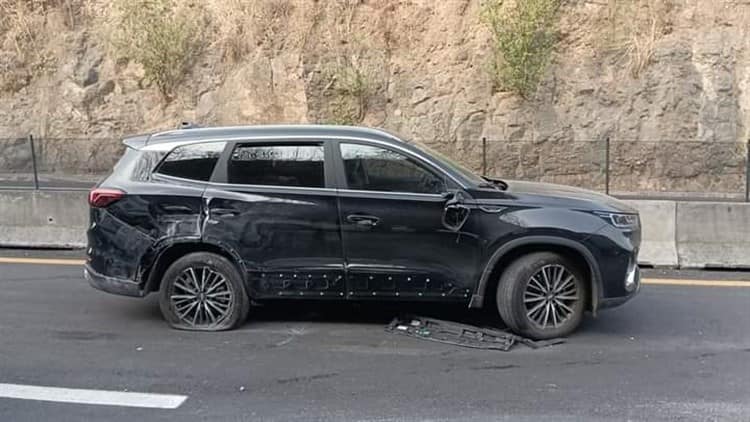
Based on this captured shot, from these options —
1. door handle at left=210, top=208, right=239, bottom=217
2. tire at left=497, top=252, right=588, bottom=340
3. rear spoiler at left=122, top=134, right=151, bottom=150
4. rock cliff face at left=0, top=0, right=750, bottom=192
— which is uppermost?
rock cliff face at left=0, top=0, right=750, bottom=192

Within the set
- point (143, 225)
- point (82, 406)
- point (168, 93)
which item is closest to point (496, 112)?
point (168, 93)

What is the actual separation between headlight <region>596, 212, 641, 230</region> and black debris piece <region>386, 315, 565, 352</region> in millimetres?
1057

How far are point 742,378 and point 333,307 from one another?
11.6 feet

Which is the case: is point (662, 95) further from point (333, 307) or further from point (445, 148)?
point (333, 307)

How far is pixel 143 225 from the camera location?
20.0 feet

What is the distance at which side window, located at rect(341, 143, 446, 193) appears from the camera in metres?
5.96

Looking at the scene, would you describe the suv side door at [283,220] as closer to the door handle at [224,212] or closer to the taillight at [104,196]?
the door handle at [224,212]

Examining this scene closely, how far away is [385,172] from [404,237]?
586 mm

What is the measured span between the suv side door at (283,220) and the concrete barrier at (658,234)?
4.45 meters

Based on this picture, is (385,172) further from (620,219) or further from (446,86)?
(446,86)

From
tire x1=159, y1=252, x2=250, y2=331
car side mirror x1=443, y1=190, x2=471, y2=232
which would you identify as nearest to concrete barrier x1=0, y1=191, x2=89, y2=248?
tire x1=159, y1=252, x2=250, y2=331

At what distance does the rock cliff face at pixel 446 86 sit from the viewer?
46.5 feet

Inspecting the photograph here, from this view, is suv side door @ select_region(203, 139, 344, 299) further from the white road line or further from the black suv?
the white road line

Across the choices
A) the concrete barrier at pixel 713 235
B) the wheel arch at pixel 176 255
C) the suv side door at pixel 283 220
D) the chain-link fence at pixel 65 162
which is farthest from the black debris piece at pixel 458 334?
the chain-link fence at pixel 65 162
